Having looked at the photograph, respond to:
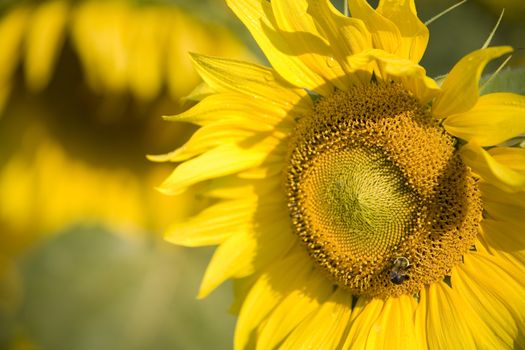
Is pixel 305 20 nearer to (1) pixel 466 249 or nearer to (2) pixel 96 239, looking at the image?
(1) pixel 466 249

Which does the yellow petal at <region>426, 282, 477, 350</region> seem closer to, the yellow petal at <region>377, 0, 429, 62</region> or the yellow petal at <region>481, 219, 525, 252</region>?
the yellow petal at <region>481, 219, 525, 252</region>

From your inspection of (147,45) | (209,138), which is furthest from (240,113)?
(147,45)

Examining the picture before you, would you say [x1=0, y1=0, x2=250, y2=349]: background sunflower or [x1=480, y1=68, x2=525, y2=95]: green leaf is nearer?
[x1=480, y1=68, x2=525, y2=95]: green leaf


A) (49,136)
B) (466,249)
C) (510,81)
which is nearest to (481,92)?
(510,81)

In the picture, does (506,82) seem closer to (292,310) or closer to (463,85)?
(463,85)

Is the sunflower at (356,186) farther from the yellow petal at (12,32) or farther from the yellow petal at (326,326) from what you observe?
the yellow petal at (12,32)

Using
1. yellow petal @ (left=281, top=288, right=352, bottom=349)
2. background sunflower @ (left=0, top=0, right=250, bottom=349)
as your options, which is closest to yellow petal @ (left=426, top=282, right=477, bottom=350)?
yellow petal @ (left=281, top=288, right=352, bottom=349)
